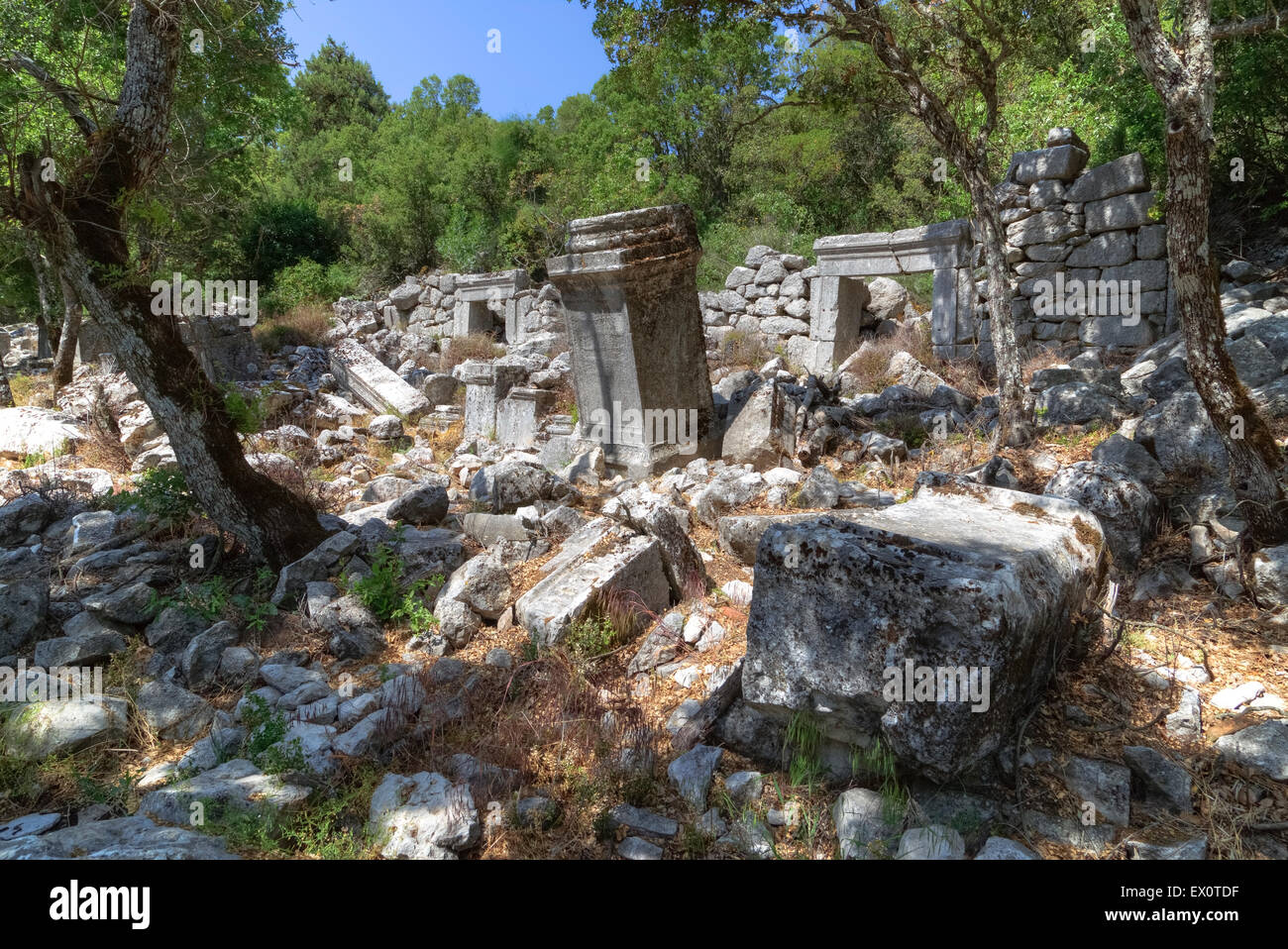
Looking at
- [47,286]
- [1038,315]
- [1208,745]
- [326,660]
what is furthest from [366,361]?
[1208,745]

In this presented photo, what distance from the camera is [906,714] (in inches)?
93.0

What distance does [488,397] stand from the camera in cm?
904

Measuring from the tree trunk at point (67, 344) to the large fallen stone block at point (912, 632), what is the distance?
10.9 m

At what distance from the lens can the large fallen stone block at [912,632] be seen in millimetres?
2314

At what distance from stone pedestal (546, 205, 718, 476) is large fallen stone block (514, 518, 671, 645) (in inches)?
90.1

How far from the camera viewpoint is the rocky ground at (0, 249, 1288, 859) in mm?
2492

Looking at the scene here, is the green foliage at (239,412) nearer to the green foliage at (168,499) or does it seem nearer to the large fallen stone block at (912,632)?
the green foliage at (168,499)

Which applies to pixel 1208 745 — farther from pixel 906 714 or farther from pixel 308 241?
pixel 308 241

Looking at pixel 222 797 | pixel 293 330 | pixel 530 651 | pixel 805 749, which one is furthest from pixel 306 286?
pixel 805 749

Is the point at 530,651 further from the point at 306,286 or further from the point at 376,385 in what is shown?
the point at 306,286

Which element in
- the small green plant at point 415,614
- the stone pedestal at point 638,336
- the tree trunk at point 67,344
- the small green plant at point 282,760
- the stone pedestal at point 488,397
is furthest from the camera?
the tree trunk at point 67,344

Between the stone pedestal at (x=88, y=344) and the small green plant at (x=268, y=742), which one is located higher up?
the stone pedestal at (x=88, y=344)

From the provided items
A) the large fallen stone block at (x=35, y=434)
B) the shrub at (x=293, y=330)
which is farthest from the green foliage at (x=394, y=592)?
the shrub at (x=293, y=330)

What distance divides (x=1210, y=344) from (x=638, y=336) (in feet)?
12.5
